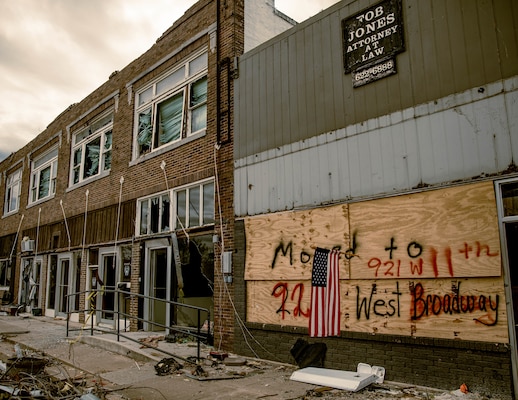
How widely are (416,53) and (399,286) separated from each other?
12.1 ft

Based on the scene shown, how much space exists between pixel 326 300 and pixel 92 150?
40.5 feet

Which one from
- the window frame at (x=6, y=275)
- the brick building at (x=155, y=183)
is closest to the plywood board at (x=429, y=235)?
the brick building at (x=155, y=183)

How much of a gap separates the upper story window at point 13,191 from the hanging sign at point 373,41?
21.0 meters

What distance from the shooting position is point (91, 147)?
16.4 m

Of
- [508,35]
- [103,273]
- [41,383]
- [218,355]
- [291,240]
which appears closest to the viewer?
[508,35]

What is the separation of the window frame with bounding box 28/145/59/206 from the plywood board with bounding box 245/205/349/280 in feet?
42.8

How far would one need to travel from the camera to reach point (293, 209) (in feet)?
27.0

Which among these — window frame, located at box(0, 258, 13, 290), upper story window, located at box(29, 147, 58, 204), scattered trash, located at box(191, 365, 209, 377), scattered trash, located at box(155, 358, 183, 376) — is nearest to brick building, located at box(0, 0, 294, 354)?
upper story window, located at box(29, 147, 58, 204)

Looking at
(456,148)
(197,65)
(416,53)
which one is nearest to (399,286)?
(456,148)

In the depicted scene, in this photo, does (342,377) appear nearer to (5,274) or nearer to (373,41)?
(373,41)

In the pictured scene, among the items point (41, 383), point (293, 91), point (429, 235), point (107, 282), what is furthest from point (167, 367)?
A: point (107, 282)

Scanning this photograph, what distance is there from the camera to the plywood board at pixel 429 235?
5.75m

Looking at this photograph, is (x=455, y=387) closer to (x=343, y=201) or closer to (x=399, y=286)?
(x=399, y=286)

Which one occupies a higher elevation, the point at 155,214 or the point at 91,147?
the point at 91,147
